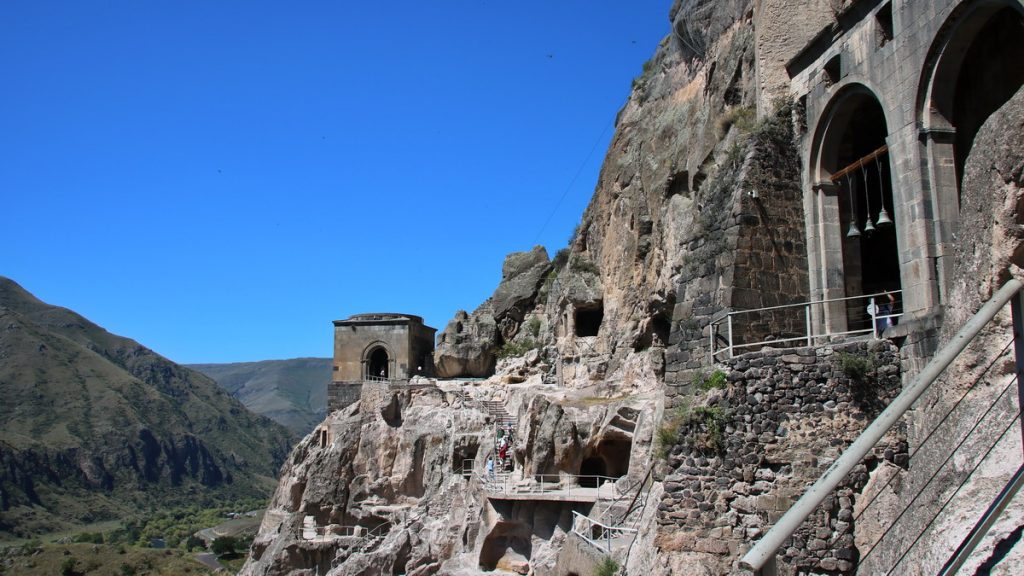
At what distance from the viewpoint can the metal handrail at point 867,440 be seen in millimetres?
4906

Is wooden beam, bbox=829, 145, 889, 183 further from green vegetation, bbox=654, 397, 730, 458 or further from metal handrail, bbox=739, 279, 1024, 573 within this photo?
metal handrail, bbox=739, 279, 1024, 573

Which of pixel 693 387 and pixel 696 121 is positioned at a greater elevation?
pixel 696 121

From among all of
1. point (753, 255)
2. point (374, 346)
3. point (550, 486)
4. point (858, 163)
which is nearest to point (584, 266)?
point (374, 346)

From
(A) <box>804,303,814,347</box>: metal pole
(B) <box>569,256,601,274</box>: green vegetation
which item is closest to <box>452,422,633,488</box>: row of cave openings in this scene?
(A) <box>804,303,814,347</box>: metal pole

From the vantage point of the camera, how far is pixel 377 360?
44344mm

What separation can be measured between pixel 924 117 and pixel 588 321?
25.8 m

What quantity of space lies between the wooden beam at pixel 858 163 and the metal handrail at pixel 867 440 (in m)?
5.29

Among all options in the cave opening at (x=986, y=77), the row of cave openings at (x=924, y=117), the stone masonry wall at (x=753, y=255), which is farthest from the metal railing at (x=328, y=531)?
the cave opening at (x=986, y=77)

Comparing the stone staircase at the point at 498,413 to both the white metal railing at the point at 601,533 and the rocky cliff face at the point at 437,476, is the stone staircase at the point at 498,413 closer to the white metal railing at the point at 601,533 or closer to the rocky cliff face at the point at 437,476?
the rocky cliff face at the point at 437,476

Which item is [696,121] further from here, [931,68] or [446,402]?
[446,402]

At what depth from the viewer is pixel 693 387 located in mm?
11219

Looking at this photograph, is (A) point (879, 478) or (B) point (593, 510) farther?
(B) point (593, 510)

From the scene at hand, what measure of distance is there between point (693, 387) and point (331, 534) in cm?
2423

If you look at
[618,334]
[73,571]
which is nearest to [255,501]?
[73,571]
